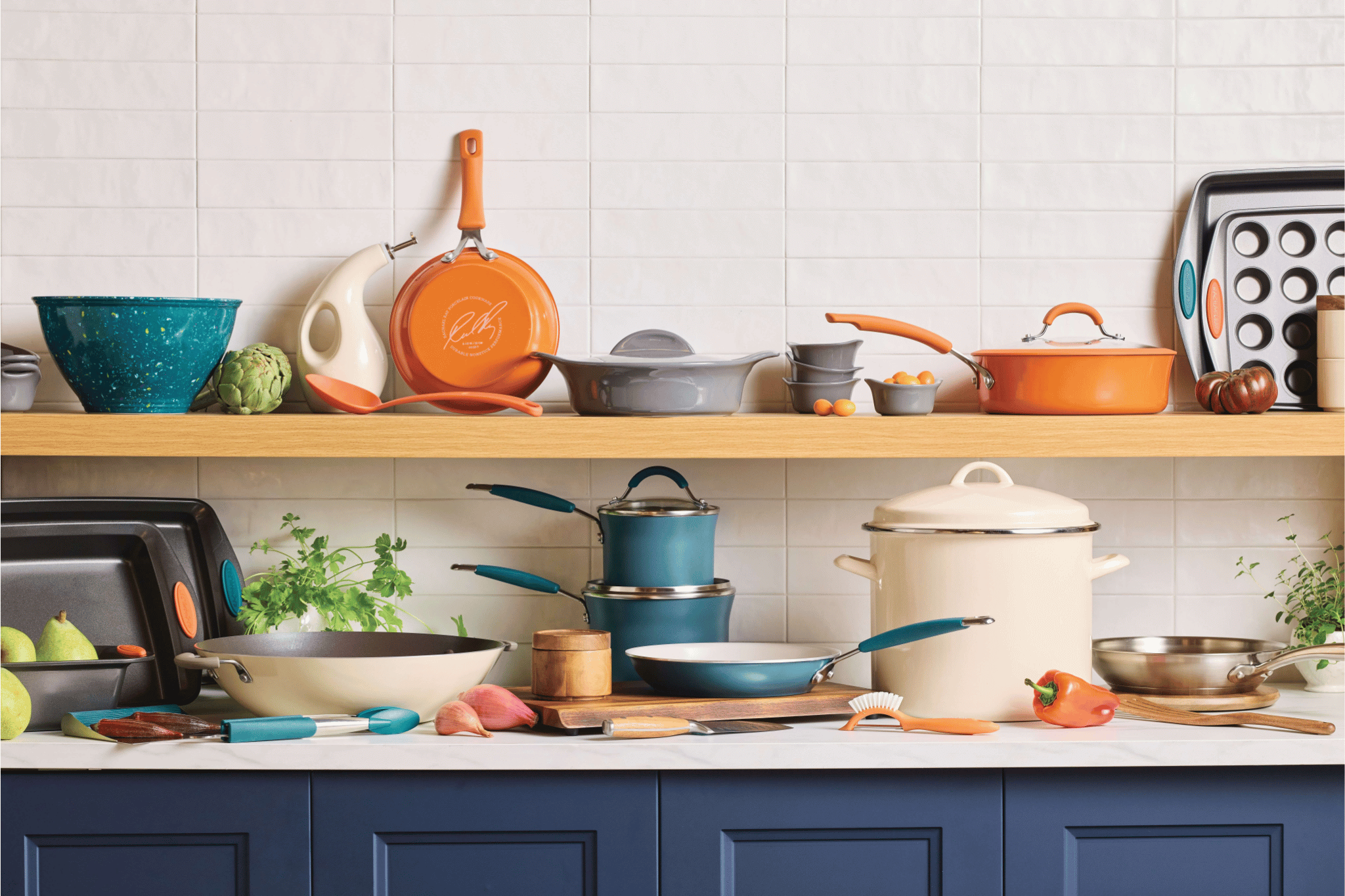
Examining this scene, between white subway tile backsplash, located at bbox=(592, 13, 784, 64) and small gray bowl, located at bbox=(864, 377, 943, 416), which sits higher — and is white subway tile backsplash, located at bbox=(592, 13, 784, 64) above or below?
above

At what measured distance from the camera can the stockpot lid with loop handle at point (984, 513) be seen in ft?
5.58

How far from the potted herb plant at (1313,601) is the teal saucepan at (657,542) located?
993 mm

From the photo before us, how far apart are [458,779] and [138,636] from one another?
24.6 inches

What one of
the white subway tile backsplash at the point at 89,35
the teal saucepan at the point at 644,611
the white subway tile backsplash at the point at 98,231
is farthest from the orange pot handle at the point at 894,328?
the white subway tile backsplash at the point at 89,35

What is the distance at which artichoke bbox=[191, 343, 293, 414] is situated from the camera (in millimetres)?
1850

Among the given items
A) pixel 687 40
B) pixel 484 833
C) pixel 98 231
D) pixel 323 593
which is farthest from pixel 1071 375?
pixel 98 231

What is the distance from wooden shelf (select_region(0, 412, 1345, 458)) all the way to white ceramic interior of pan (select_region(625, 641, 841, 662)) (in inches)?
12.2

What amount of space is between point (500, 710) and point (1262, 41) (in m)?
1.75

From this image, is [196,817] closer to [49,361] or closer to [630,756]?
[630,756]

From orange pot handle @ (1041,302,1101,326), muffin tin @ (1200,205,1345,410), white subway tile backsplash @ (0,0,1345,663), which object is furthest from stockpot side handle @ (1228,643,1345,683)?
orange pot handle @ (1041,302,1101,326)

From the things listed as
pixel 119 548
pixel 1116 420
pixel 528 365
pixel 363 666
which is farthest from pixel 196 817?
pixel 1116 420

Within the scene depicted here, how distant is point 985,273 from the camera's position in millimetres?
2082

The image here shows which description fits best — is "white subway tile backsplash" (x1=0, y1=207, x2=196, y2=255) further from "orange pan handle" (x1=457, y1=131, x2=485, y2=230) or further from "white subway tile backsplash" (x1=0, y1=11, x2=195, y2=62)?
"orange pan handle" (x1=457, y1=131, x2=485, y2=230)

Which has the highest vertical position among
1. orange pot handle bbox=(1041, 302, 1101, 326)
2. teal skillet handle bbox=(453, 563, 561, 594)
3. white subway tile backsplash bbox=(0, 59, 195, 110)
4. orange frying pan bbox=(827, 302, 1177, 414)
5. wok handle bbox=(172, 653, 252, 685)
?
white subway tile backsplash bbox=(0, 59, 195, 110)
